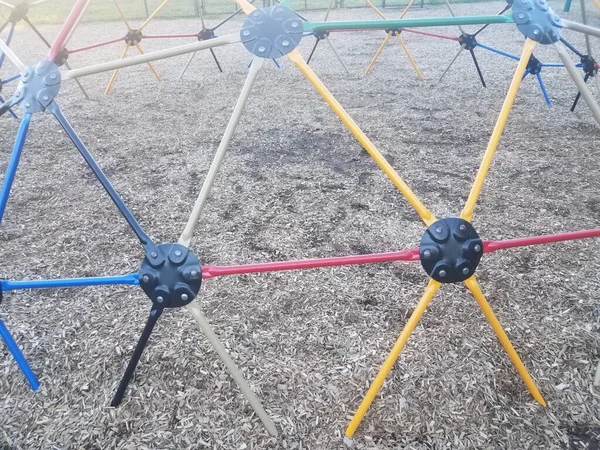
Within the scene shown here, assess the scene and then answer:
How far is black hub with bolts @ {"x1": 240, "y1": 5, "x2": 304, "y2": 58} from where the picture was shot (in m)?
1.66

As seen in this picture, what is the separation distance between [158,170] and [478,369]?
2870 mm

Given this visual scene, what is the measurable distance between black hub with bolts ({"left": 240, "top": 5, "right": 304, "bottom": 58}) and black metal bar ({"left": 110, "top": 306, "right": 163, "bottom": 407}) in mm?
984

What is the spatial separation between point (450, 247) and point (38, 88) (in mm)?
1604

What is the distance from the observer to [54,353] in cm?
217

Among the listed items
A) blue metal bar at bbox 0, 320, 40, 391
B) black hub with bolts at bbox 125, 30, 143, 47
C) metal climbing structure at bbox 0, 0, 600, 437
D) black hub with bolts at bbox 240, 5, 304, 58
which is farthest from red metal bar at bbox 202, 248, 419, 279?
black hub with bolts at bbox 125, 30, 143, 47

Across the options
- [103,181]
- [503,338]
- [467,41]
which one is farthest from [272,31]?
[467,41]

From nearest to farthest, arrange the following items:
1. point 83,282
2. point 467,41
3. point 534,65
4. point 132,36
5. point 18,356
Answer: point 83,282
point 18,356
point 534,65
point 467,41
point 132,36

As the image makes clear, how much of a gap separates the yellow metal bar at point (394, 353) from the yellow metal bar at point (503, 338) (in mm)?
123

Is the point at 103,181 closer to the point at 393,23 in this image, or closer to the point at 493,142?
the point at 393,23

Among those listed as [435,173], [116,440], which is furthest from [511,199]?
[116,440]

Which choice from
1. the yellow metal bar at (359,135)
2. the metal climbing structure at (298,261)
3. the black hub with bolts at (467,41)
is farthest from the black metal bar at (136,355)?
the black hub with bolts at (467,41)

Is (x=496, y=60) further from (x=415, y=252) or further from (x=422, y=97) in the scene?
(x=415, y=252)

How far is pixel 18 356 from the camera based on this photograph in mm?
1907

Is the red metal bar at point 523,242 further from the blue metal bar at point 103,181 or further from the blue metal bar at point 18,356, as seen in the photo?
the blue metal bar at point 18,356
